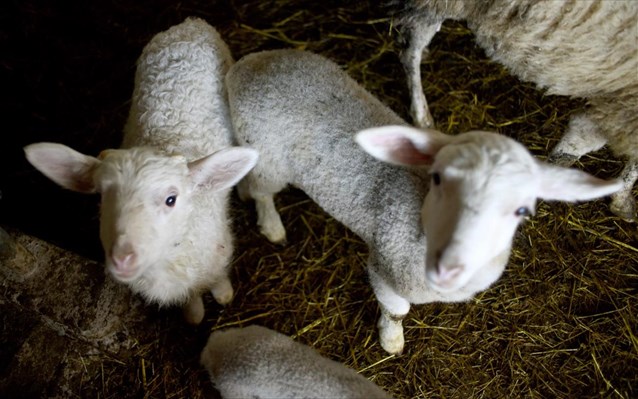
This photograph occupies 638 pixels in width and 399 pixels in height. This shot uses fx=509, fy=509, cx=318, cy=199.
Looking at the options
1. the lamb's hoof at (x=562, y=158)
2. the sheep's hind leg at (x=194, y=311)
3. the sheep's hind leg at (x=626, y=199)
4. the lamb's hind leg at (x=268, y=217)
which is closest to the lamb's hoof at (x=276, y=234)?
the lamb's hind leg at (x=268, y=217)

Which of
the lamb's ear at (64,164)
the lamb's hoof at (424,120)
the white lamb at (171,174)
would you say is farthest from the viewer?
the lamb's hoof at (424,120)

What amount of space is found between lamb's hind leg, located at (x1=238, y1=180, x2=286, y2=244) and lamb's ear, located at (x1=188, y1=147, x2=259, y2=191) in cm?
80

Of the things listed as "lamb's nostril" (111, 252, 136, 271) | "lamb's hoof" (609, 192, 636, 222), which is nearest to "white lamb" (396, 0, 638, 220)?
"lamb's hoof" (609, 192, 636, 222)

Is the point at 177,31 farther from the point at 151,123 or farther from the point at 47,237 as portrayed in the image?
the point at 47,237

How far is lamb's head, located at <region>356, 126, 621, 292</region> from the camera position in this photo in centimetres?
184

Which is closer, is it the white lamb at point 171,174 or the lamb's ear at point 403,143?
the lamb's ear at point 403,143

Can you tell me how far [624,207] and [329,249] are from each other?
6.55ft

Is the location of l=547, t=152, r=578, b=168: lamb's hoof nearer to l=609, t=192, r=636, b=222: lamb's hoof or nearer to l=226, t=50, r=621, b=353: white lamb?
l=609, t=192, r=636, b=222: lamb's hoof

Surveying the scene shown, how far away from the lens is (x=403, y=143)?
2217mm

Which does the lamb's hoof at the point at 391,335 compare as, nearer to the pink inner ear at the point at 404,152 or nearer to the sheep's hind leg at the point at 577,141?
the pink inner ear at the point at 404,152

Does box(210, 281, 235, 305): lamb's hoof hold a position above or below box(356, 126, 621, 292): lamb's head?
below

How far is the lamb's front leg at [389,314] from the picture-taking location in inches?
106

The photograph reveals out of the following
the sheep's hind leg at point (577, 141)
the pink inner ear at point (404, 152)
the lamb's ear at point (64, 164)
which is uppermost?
the pink inner ear at point (404, 152)

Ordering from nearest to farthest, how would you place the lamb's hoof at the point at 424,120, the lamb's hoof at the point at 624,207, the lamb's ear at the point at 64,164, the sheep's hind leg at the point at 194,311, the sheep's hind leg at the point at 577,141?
1. the lamb's ear at the point at 64,164
2. the sheep's hind leg at the point at 577,141
3. the sheep's hind leg at the point at 194,311
4. the lamb's hoof at the point at 624,207
5. the lamb's hoof at the point at 424,120
